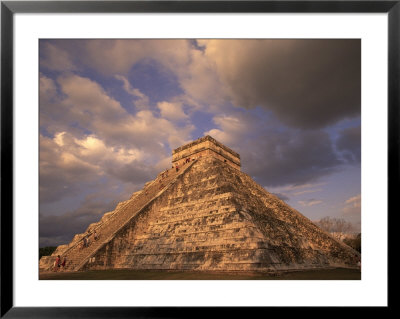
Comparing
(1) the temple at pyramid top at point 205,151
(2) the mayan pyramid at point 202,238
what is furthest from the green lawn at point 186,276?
(1) the temple at pyramid top at point 205,151

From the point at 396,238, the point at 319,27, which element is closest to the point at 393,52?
the point at 319,27

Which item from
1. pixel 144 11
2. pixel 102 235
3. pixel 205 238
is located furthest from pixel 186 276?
pixel 144 11

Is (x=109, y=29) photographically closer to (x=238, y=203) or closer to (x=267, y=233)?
(x=238, y=203)

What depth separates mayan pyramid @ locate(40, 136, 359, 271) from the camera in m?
10.7

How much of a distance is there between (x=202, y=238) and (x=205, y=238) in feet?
0.41

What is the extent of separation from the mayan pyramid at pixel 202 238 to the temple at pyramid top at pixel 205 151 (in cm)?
309

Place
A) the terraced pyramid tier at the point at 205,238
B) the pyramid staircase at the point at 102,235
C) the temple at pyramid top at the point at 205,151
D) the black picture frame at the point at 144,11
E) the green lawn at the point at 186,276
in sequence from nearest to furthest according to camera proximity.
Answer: the black picture frame at the point at 144,11 < the green lawn at the point at 186,276 < the terraced pyramid tier at the point at 205,238 < the pyramid staircase at the point at 102,235 < the temple at pyramid top at the point at 205,151

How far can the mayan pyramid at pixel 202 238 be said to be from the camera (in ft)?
35.1

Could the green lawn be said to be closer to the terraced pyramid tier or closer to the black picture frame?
the terraced pyramid tier

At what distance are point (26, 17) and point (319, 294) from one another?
28.0 ft

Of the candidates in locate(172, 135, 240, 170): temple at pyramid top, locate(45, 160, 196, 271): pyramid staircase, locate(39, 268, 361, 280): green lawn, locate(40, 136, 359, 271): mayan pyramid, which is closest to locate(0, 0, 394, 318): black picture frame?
locate(40, 136, 359, 271): mayan pyramid

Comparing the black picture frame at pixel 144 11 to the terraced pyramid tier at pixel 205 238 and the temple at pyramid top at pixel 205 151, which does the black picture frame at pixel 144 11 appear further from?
the temple at pyramid top at pixel 205 151

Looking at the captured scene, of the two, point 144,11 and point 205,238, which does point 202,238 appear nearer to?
point 205,238

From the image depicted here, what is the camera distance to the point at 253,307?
646 cm
